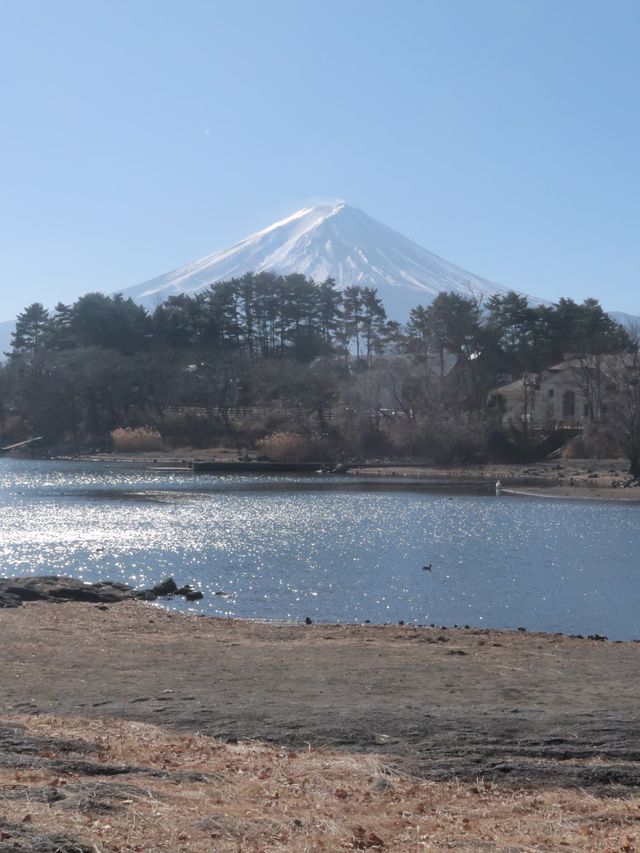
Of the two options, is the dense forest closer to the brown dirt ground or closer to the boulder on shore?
the boulder on shore

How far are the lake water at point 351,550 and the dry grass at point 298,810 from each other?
1223cm

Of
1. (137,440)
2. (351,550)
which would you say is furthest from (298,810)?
(137,440)

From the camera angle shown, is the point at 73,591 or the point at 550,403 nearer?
the point at 73,591

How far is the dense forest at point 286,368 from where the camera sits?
7162cm

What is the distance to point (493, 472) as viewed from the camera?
64875 millimetres

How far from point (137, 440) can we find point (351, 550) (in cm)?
4890

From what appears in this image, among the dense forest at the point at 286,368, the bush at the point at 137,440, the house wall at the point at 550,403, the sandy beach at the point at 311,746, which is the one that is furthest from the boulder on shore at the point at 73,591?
the bush at the point at 137,440

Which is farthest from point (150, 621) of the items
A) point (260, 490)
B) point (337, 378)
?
point (337, 378)

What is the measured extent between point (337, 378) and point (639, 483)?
28.7 meters

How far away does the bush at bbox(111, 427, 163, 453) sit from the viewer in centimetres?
7738

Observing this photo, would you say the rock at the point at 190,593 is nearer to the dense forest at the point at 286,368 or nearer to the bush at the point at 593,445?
the bush at the point at 593,445

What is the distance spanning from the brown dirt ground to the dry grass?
52cm

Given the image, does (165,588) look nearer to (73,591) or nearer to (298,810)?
(73,591)

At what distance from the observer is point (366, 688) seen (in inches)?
443
